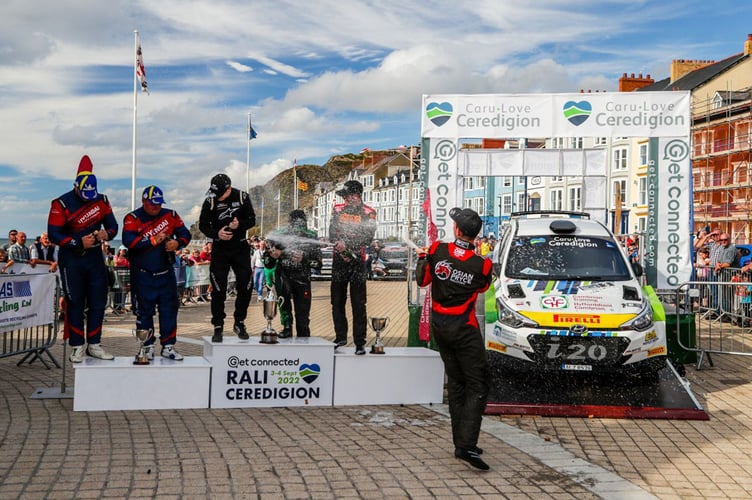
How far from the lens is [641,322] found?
866cm

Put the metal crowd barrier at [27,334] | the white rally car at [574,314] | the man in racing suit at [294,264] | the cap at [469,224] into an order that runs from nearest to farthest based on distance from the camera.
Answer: the cap at [469,224], the white rally car at [574,314], the man in racing suit at [294,264], the metal crowd barrier at [27,334]

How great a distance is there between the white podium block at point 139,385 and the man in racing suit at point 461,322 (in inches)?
113

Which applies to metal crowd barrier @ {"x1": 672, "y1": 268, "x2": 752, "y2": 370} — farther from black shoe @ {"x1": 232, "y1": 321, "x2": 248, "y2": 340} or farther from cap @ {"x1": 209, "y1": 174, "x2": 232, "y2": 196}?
cap @ {"x1": 209, "y1": 174, "x2": 232, "y2": 196}

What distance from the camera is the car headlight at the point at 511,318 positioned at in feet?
28.2

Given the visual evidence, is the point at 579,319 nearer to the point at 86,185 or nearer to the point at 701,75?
the point at 86,185

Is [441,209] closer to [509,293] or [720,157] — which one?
[509,293]

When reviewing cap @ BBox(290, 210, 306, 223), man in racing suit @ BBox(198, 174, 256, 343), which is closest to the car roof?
cap @ BBox(290, 210, 306, 223)

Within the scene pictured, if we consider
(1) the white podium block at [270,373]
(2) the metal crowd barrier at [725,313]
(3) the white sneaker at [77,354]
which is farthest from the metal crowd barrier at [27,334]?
(2) the metal crowd barrier at [725,313]

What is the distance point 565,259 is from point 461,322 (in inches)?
161

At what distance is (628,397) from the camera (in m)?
8.66

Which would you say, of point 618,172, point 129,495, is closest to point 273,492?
point 129,495

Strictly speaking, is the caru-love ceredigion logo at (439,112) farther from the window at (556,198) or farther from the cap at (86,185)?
the window at (556,198)

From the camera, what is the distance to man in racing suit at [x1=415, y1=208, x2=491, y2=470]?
20.5ft

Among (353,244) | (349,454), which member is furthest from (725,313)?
(349,454)
